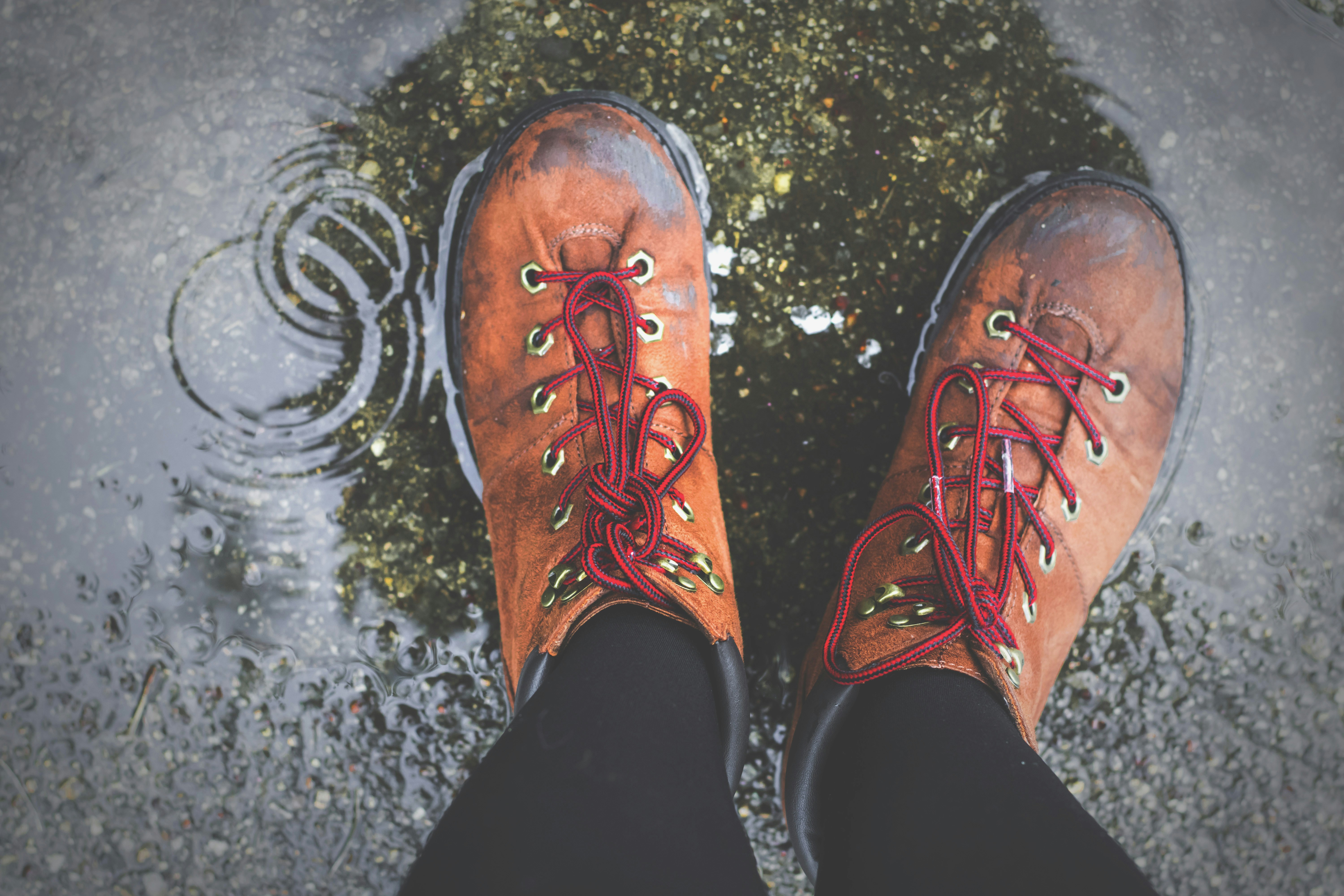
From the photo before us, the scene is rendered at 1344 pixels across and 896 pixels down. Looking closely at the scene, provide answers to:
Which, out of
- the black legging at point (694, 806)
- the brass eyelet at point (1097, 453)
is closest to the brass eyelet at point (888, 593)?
the black legging at point (694, 806)

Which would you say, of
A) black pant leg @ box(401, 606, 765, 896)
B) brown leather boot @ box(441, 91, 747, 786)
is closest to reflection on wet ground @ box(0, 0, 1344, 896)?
brown leather boot @ box(441, 91, 747, 786)

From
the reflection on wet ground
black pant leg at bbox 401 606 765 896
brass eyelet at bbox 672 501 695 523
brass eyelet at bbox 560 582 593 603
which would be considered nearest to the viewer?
black pant leg at bbox 401 606 765 896

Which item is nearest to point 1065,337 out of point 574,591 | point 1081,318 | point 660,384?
point 1081,318

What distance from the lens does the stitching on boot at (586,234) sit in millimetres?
1082

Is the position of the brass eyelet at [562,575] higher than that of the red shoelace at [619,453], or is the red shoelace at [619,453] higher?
the red shoelace at [619,453]

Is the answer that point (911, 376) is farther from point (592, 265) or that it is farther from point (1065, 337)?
point (592, 265)

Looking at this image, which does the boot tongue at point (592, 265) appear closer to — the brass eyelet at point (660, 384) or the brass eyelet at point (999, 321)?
the brass eyelet at point (660, 384)

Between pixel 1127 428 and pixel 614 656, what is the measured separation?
2.92 ft

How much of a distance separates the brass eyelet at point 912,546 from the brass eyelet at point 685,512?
31cm

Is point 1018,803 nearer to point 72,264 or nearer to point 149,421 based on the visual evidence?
point 149,421

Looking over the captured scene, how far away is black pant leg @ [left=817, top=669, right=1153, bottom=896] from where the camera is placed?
0.64 meters

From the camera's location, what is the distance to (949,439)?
1090 millimetres

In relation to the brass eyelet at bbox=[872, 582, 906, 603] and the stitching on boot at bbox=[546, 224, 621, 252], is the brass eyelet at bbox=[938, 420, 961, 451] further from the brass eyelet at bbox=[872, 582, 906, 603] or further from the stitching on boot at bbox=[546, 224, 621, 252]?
the stitching on boot at bbox=[546, 224, 621, 252]

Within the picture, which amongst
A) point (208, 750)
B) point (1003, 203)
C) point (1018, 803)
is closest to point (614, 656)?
point (1018, 803)
